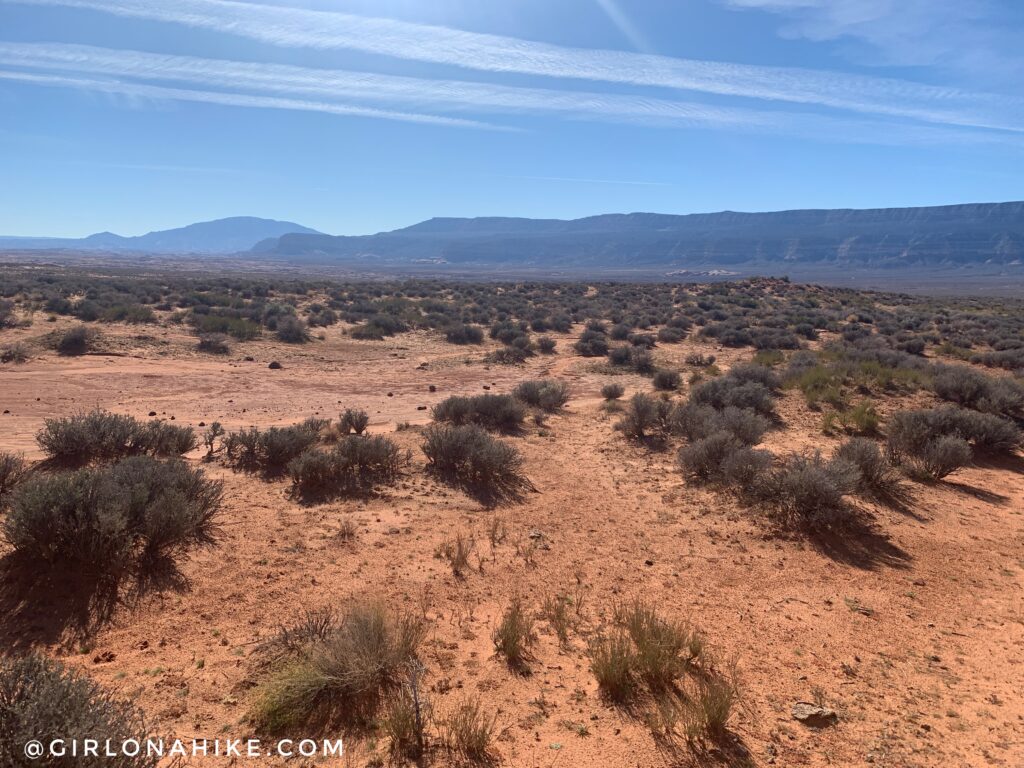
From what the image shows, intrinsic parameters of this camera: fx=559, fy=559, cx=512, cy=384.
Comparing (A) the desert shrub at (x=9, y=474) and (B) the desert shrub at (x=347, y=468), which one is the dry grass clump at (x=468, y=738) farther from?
(A) the desert shrub at (x=9, y=474)

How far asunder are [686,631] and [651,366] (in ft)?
52.7

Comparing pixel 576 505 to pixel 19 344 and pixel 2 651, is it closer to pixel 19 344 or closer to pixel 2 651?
pixel 2 651

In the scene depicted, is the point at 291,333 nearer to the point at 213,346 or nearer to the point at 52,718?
the point at 213,346

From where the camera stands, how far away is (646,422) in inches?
455

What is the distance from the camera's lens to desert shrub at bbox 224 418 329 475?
873 cm

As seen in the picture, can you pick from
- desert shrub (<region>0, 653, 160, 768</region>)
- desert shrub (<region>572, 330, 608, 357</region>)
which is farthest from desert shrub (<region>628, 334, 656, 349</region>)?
desert shrub (<region>0, 653, 160, 768</region>)

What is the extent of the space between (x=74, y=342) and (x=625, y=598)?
20738 millimetres

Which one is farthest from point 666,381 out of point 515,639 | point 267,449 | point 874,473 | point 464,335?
point 515,639

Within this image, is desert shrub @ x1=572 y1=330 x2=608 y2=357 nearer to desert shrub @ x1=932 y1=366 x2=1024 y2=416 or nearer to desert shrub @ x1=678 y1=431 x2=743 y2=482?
desert shrub @ x1=932 y1=366 x2=1024 y2=416

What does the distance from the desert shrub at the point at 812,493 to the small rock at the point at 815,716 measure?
3660 millimetres

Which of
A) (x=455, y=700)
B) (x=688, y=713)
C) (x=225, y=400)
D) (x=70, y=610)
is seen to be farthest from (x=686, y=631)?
(x=225, y=400)

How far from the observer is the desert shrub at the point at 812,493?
23.8ft

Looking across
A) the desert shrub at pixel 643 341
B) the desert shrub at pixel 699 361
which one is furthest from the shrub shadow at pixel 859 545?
the desert shrub at pixel 643 341

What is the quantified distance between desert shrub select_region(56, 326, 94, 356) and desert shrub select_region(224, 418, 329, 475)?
13.7 m
